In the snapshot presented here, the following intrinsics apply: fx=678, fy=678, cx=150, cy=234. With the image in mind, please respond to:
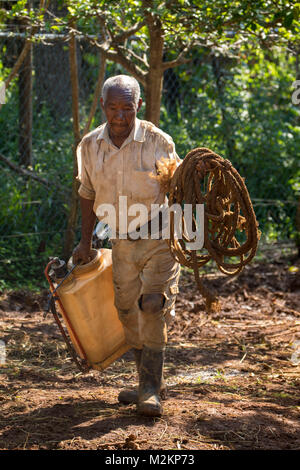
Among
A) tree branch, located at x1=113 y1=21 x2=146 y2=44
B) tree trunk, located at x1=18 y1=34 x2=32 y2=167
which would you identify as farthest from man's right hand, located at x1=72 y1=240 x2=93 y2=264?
tree trunk, located at x1=18 y1=34 x2=32 y2=167

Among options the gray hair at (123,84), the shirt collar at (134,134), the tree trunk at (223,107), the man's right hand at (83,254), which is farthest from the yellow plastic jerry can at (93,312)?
the tree trunk at (223,107)

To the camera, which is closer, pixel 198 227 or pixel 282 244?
pixel 198 227

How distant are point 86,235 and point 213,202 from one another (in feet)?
2.73

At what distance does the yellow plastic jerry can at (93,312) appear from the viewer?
384 cm

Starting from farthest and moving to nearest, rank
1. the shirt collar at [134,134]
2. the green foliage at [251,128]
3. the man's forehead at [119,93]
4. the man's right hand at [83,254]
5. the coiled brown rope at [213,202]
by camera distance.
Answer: the green foliage at [251,128], the man's right hand at [83,254], the shirt collar at [134,134], the man's forehead at [119,93], the coiled brown rope at [213,202]

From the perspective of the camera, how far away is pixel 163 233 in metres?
3.76

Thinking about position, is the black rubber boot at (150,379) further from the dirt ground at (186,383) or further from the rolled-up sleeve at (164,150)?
the rolled-up sleeve at (164,150)

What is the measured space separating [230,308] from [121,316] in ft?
7.66

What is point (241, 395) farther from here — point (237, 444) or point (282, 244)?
point (282, 244)

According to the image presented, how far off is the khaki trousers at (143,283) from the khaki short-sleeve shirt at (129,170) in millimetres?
137

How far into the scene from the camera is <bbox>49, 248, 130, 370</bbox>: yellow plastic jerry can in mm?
3844

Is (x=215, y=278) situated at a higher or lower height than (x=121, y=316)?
lower

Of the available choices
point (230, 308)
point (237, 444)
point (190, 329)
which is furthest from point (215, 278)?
point (237, 444)
